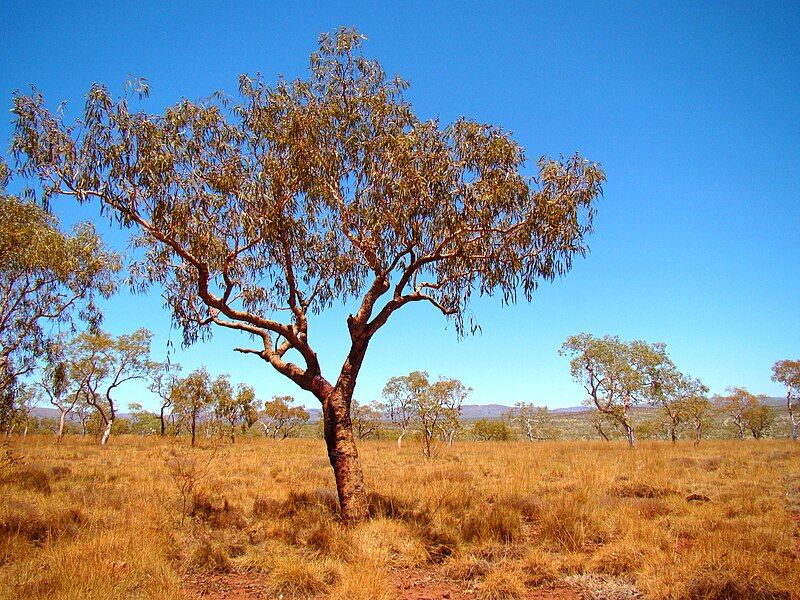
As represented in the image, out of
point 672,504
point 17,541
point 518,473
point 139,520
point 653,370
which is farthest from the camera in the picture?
point 653,370

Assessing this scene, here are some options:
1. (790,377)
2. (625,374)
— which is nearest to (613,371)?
(625,374)

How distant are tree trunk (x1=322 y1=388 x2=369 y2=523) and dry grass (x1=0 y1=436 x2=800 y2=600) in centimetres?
43

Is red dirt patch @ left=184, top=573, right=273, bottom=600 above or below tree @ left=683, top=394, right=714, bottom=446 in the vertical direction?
above

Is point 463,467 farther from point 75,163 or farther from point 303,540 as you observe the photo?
point 75,163

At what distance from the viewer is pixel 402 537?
7832 millimetres

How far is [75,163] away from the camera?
28.5 ft

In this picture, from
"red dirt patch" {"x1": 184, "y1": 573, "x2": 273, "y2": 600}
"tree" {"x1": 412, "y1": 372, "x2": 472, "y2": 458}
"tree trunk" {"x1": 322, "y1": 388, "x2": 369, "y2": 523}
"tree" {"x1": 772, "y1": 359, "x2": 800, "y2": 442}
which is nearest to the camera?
"red dirt patch" {"x1": 184, "y1": 573, "x2": 273, "y2": 600}

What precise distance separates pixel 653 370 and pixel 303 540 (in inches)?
1383

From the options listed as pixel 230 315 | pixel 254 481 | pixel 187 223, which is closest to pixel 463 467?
pixel 254 481

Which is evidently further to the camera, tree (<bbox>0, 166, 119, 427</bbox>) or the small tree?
the small tree

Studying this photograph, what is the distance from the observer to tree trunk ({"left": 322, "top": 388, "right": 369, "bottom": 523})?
8.60m

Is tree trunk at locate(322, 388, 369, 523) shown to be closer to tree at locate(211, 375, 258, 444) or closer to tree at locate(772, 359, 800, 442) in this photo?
tree at locate(211, 375, 258, 444)

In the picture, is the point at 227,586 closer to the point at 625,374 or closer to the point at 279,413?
Answer: the point at 625,374

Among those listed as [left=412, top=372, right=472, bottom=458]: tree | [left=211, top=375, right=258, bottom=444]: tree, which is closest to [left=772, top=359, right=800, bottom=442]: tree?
[left=412, top=372, right=472, bottom=458]: tree
